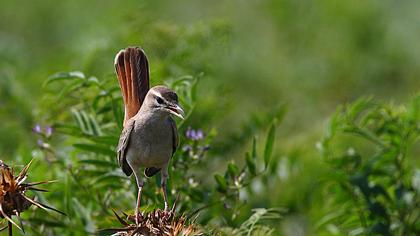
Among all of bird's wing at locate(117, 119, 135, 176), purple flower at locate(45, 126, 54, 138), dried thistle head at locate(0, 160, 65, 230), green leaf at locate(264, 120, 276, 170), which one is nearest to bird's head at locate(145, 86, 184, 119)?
bird's wing at locate(117, 119, 135, 176)

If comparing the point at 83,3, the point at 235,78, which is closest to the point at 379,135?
the point at 235,78

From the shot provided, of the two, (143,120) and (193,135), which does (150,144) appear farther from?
(193,135)

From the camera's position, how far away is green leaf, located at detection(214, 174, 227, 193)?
4.36m

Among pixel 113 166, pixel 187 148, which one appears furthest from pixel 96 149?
pixel 187 148

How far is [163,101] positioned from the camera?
146 inches

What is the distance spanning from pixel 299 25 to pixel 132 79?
627cm

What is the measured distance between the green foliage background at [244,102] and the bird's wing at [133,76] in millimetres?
547

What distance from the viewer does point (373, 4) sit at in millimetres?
9891

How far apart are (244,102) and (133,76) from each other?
5.51m

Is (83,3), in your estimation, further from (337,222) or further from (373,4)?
(337,222)

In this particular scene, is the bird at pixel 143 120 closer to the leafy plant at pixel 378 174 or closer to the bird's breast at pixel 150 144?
the bird's breast at pixel 150 144

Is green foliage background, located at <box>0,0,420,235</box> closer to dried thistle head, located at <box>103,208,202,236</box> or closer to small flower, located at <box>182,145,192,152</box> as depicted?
small flower, located at <box>182,145,192,152</box>

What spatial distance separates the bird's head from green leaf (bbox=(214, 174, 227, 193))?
2.24 feet

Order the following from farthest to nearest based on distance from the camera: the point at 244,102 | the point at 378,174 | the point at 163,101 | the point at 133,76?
the point at 244,102 < the point at 378,174 < the point at 133,76 < the point at 163,101
